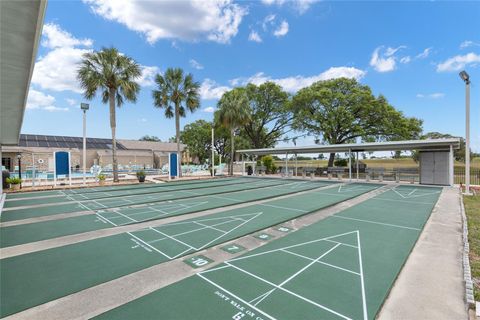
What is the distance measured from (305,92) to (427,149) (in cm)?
1556

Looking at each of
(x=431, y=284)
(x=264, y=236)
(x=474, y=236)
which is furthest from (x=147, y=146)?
(x=431, y=284)

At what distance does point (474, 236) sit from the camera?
5449mm

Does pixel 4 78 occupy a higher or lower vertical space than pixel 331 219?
higher

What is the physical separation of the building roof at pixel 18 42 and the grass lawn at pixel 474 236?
6.36m

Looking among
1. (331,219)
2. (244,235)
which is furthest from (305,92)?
(244,235)

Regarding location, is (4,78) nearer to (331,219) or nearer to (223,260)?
(223,260)

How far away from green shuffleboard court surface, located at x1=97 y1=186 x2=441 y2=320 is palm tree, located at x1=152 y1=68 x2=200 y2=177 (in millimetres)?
17920

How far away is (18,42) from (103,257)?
369 cm

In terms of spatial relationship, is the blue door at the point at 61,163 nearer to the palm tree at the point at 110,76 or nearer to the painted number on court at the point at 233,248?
the palm tree at the point at 110,76

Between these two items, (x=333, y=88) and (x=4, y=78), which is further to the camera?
(x=333, y=88)

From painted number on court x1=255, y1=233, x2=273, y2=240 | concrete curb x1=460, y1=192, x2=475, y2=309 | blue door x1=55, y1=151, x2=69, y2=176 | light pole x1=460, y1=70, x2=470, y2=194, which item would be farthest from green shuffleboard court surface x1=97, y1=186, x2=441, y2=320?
blue door x1=55, y1=151, x2=69, y2=176

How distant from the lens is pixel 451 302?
300 cm

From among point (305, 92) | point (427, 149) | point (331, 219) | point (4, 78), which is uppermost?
point (305, 92)

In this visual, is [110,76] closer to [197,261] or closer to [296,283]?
[197,261]
